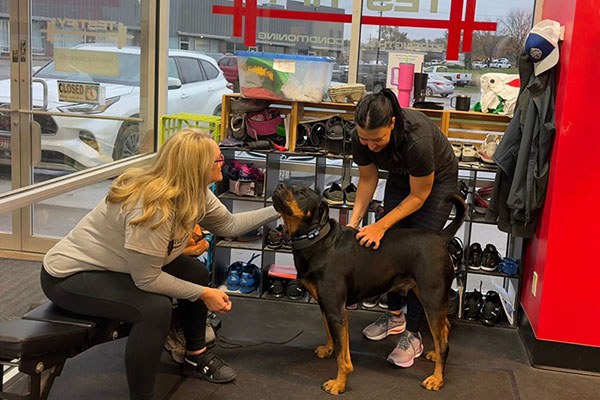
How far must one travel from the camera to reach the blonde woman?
2285 millimetres

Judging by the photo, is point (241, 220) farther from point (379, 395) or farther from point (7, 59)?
point (7, 59)

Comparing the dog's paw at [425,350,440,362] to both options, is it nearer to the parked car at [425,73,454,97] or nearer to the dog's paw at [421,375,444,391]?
the dog's paw at [421,375,444,391]

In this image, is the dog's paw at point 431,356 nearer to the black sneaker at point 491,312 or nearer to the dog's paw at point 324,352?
the dog's paw at point 324,352

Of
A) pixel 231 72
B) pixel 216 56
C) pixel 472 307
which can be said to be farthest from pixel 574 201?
pixel 216 56

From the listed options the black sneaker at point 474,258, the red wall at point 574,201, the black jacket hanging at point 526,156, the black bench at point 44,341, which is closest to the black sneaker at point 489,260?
the black sneaker at point 474,258

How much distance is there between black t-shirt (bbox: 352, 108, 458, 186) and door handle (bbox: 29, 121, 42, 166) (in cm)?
170

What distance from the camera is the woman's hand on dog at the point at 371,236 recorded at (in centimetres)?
280

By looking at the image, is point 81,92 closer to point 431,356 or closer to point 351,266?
point 351,266

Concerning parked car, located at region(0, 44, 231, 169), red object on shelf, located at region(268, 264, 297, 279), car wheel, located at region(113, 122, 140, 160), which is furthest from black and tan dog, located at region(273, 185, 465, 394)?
car wheel, located at region(113, 122, 140, 160)

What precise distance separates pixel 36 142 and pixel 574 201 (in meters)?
2.78

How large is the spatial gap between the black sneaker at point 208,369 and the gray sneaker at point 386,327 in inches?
33.1

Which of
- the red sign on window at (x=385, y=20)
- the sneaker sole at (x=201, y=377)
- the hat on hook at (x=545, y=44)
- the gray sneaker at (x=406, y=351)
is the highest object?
the red sign on window at (x=385, y=20)

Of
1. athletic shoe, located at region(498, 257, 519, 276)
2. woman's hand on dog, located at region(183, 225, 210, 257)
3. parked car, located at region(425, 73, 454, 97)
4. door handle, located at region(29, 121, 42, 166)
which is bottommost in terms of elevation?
athletic shoe, located at region(498, 257, 519, 276)

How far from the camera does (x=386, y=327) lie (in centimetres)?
337
